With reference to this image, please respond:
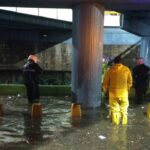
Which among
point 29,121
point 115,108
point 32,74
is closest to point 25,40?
point 32,74

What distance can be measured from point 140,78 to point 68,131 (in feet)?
23.2

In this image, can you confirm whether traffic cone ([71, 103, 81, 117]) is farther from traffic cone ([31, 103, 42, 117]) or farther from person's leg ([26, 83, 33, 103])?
person's leg ([26, 83, 33, 103])

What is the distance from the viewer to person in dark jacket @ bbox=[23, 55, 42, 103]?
19.2 metres

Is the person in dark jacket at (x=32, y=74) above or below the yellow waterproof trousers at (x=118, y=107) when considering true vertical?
above

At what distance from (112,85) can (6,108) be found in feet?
17.6

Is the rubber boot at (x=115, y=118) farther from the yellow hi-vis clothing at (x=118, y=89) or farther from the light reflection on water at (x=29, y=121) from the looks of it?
the light reflection on water at (x=29, y=121)

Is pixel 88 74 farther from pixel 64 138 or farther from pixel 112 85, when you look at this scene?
pixel 64 138

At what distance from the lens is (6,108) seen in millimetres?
18172

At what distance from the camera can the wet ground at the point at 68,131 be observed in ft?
38.1

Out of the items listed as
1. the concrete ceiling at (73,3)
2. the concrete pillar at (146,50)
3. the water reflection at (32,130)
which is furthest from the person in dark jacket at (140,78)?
the concrete pillar at (146,50)

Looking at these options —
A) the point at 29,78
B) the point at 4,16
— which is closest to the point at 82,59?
the point at 29,78

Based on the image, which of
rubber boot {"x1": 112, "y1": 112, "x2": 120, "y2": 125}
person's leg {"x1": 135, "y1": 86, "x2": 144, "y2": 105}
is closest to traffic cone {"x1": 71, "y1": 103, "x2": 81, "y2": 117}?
rubber boot {"x1": 112, "y1": 112, "x2": 120, "y2": 125}

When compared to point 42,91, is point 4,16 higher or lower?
higher

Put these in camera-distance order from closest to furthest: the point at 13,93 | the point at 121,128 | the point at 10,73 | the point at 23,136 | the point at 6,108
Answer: the point at 23,136
the point at 121,128
the point at 6,108
the point at 13,93
the point at 10,73
